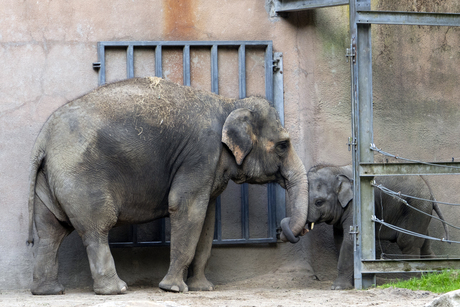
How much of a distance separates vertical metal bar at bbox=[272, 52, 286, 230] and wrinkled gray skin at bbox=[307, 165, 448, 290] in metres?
0.43

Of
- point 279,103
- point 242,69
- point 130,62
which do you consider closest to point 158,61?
point 130,62

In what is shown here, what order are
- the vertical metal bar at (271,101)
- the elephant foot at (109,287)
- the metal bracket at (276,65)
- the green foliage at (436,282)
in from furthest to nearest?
the metal bracket at (276,65) < the vertical metal bar at (271,101) < the elephant foot at (109,287) < the green foliage at (436,282)

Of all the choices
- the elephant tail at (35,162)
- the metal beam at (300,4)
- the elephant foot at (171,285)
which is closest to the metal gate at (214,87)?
the metal beam at (300,4)

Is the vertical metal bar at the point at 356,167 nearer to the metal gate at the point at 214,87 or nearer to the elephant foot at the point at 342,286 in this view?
the elephant foot at the point at 342,286

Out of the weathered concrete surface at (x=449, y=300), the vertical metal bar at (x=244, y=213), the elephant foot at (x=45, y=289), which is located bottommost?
the elephant foot at (x=45, y=289)

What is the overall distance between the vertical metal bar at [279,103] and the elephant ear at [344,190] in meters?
0.69

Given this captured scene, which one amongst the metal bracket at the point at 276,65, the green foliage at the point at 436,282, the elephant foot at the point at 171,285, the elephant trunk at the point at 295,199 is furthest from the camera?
the metal bracket at the point at 276,65

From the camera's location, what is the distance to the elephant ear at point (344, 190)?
697 centimetres

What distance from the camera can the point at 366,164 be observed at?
6.16 meters

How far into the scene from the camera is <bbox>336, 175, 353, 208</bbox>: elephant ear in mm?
6969

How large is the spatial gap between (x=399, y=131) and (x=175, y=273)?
127 inches

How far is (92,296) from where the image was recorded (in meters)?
6.08

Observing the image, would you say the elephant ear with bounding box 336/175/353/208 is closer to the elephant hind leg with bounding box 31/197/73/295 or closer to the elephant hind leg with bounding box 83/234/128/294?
the elephant hind leg with bounding box 83/234/128/294

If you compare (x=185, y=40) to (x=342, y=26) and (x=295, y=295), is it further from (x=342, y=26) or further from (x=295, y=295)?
(x=295, y=295)
